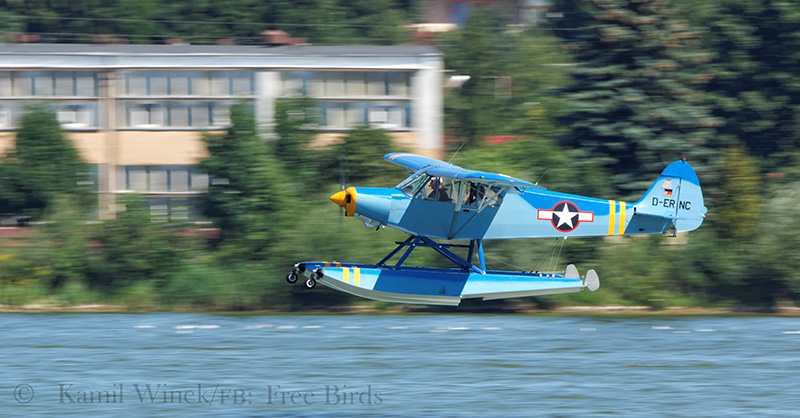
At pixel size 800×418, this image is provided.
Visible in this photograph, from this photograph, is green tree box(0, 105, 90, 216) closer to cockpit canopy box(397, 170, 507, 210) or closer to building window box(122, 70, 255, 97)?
building window box(122, 70, 255, 97)

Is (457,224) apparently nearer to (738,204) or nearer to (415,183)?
(415,183)

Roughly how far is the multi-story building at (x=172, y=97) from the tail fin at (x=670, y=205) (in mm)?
13545

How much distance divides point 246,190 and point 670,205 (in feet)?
43.2

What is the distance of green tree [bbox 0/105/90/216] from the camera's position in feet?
106

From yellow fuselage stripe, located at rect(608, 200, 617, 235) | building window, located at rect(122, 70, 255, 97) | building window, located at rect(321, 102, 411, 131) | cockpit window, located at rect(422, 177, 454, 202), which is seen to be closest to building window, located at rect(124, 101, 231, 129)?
building window, located at rect(122, 70, 255, 97)

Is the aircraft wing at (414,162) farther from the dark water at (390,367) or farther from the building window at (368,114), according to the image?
the building window at (368,114)

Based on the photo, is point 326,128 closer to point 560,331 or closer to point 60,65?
point 60,65

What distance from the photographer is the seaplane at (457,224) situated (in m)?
21.0

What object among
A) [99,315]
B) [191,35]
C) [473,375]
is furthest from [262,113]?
[191,35]

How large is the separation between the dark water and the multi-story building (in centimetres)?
947

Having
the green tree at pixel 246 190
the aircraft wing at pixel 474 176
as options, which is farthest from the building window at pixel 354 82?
the aircraft wing at pixel 474 176

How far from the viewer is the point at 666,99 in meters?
33.8

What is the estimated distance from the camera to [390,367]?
69.1 ft

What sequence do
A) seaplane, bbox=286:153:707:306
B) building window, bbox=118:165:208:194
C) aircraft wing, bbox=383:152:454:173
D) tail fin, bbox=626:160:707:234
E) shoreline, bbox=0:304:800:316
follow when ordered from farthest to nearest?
1. building window, bbox=118:165:208:194
2. shoreline, bbox=0:304:800:316
3. tail fin, bbox=626:160:707:234
4. aircraft wing, bbox=383:152:454:173
5. seaplane, bbox=286:153:707:306
